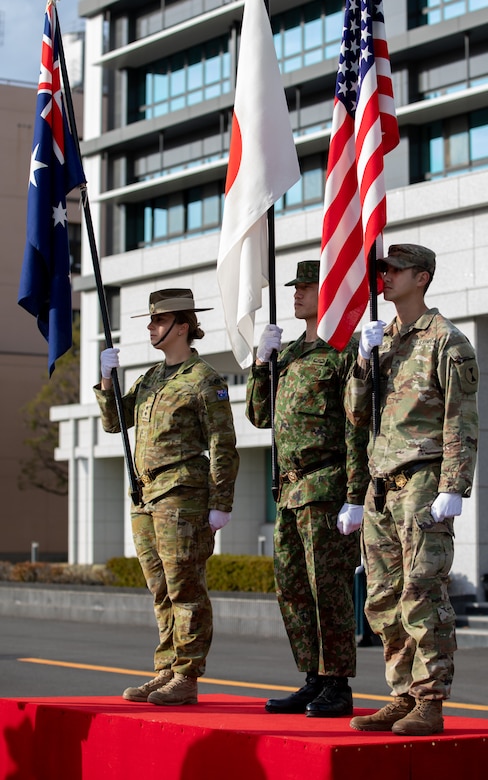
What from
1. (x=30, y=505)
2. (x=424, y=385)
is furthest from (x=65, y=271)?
(x=30, y=505)

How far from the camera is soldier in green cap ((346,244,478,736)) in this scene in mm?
6078

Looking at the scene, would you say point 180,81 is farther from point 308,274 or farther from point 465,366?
point 465,366

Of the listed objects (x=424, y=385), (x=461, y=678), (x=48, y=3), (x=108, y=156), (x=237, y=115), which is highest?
(x=108, y=156)

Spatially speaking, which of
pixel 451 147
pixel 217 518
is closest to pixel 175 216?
pixel 451 147

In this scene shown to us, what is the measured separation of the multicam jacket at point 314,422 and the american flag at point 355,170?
0.60ft

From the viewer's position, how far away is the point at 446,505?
6.06 meters

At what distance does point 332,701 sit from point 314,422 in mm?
1412

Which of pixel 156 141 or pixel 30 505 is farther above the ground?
pixel 156 141

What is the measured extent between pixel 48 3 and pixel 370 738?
5.20m

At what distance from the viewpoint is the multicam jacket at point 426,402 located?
20.2 ft

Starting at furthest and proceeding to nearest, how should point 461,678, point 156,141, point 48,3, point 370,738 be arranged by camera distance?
point 156,141, point 461,678, point 48,3, point 370,738

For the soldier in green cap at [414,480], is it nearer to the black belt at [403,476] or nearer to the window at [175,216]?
the black belt at [403,476]

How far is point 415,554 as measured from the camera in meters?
6.17

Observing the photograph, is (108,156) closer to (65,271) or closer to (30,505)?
(30,505)
